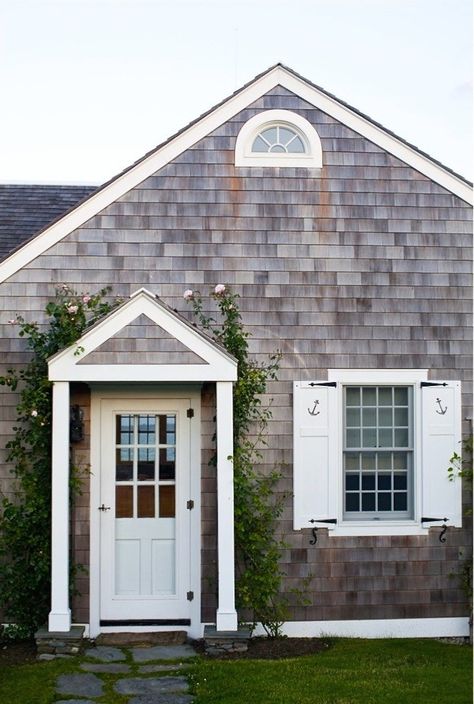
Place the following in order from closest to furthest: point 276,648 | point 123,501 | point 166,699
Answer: point 166,699, point 276,648, point 123,501

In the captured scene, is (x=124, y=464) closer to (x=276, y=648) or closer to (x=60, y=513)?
(x=60, y=513)

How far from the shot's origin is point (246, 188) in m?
9.27

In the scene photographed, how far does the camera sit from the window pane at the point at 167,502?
9.05 meters

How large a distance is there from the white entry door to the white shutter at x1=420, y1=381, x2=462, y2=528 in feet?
7.64

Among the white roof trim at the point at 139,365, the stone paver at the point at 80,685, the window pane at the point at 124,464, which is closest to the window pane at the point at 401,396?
the white roof trim at the point at 139,365

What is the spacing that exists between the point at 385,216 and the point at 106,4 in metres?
3.58

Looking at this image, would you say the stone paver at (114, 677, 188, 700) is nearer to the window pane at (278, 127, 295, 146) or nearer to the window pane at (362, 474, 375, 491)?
the window pane at (362, 474, 375, 491)

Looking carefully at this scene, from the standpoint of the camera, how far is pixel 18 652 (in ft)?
27.2

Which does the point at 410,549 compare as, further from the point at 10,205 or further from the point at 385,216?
the point at 10,205

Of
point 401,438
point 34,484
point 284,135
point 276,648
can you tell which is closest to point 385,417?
point 401,438

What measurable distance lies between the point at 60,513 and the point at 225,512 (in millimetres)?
1454

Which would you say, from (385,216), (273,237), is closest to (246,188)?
(273,237)

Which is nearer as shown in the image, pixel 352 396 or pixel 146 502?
pixel 146 502

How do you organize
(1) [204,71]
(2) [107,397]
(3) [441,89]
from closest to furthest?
(2) [107,397]
(1) [204,71]
(3) [441,89]
